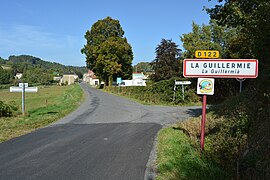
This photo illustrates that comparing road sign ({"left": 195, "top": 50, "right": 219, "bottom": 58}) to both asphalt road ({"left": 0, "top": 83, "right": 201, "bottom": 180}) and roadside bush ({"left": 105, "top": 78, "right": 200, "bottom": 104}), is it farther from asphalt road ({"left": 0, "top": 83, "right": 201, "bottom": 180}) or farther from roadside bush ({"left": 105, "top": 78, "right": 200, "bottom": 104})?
roadside bush ({"left": 105, "top": 78, "right": 200, "bottom": 104})

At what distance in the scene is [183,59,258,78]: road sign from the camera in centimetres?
634

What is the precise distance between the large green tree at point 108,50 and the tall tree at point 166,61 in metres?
12.1

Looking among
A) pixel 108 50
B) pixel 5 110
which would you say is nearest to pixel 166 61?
pixel 108 50

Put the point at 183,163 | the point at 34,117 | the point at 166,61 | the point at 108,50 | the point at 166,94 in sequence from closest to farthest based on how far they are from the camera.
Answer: the point at 183,163 → the point at 34,117 → the point at 166,94 → the point at 166,61 → the point at 108,50

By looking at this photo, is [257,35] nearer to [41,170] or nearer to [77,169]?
[77,169]

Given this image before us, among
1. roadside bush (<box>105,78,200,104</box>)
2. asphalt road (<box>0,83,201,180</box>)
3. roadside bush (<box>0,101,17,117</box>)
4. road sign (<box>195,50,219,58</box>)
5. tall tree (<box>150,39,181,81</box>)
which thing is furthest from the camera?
tall tree (<box>150,39,181,81</box>)

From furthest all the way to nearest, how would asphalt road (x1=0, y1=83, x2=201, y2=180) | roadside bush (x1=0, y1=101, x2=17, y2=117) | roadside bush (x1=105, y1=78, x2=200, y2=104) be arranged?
roadside bush (x1=105, y1=78, x2=200, y2=104) < roadside bush (x1=0, y1=101, x2=17, y2=117) < asphalt road (x1=0, y1=83, x2=201, y2=180)

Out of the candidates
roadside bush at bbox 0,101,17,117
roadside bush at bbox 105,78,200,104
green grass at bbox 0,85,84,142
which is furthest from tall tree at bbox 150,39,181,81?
roadside bush at bbox 0,101,17,117

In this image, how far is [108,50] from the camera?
2156 inches

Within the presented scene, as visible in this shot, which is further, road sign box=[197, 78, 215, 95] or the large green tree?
the large green tree

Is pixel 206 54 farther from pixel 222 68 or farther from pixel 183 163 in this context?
pixel 183 163

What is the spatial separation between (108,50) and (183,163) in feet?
165

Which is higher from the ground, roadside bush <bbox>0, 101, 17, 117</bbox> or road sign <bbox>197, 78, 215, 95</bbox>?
road sign <bbox>197, 78, 215, 95</bbox>

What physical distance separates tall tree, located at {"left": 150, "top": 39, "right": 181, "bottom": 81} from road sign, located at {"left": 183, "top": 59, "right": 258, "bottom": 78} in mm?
36010
